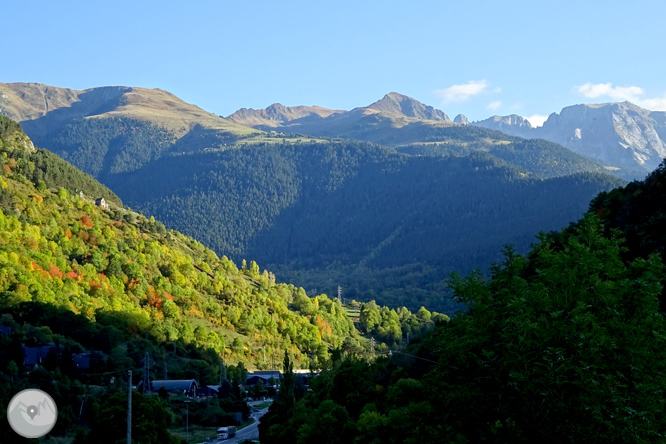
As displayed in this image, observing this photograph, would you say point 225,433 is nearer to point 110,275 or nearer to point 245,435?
point 245,435

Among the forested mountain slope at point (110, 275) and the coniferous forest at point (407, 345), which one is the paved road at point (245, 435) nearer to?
the coniferous forest at point (407, 345)

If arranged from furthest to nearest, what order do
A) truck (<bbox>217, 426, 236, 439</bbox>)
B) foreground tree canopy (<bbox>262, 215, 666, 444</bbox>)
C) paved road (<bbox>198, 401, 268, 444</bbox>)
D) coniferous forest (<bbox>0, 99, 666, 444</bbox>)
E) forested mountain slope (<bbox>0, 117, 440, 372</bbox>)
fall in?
forested mountain slope (<bbox>0, 117, 440, 372</bbox>) < truck (<bbox>217, 426, 236, 439</bbox>) < paved road (<bbox>198, 401, 268, 444</bbox>) < coniferous forest (<bbox>0, 99, 666, 444</bbox>) < foreground tree canopy (<bbox>262, 215, 666, 444</bbox>)

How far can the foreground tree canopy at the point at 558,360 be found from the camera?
98.1 ft

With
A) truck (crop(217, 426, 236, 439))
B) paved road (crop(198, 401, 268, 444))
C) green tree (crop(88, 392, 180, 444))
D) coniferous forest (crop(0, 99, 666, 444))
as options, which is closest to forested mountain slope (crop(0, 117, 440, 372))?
coniferous forest (crop(0, 99, 666, 444))

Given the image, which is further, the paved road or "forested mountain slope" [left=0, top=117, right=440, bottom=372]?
"forested mountain slope" [left=0, top=117, right=440, bottom=372]

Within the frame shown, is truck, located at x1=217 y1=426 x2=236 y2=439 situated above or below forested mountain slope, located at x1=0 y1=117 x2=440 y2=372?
below

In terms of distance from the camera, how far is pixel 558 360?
3069 centimetres

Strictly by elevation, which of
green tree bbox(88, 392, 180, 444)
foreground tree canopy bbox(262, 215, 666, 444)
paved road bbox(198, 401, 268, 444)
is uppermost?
foreground tree canopy bbox(262, 215, 666, 444)

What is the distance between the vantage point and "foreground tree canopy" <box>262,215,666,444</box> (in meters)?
29.9

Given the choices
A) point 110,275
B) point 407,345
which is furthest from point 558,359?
point 110,275

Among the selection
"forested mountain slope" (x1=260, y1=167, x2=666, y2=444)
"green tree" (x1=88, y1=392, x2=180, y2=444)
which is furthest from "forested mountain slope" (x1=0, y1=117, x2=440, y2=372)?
"forested mountain slope" (x1=260, y1=167, x2=666, y2=444)

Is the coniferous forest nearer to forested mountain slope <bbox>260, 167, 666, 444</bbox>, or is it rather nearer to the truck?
forested mountain slope <bbox>260, 167, 666, 444</bbox>

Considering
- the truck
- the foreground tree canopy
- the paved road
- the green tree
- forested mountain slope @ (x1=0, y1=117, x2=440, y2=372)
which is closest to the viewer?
the foreground tree canopy

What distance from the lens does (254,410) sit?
4961 inches
